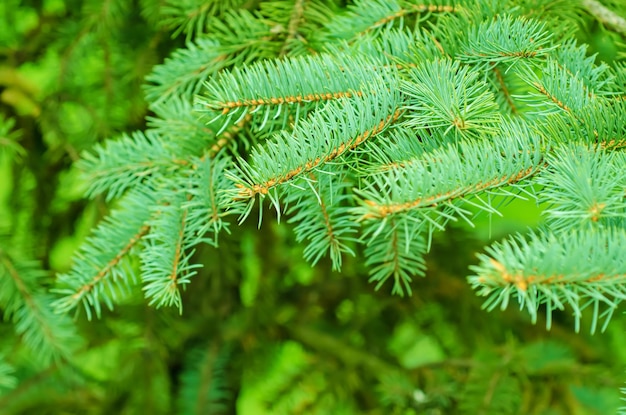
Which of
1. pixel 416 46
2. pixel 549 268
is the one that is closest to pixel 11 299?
pixel 416 46

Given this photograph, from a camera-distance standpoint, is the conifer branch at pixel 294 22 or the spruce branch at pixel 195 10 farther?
the spruce branch at pixel 195 10

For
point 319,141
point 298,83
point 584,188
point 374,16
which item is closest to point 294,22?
point 374,16

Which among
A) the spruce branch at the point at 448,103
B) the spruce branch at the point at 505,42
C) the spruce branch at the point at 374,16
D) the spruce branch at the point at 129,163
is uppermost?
the spruce branch at the point at 374,16

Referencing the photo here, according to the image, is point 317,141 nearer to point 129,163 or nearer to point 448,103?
point 448,103

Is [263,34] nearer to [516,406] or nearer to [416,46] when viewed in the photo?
[416,46]

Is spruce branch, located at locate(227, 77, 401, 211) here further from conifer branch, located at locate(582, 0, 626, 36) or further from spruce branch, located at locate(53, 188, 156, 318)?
conifer branch, located at locate(582, 0, 626, 36)

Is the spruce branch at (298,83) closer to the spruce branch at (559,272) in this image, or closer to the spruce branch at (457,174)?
the spruce branch at (457,174)

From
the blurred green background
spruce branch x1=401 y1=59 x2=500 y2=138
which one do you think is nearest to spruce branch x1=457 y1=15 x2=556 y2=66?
spruce branch x1=401 y1=59 x2=500 y2=138

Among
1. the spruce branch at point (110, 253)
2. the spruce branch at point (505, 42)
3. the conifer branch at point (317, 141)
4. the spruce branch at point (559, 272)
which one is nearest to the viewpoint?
the spruce branch at point (559, 272)

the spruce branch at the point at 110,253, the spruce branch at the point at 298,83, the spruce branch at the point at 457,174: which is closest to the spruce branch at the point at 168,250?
the spruce branch at the point at 110,253

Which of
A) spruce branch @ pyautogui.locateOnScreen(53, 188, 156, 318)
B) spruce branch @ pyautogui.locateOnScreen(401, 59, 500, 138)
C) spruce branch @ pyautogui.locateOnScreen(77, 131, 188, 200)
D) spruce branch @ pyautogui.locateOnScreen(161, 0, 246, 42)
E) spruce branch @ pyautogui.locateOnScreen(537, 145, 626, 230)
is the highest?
spruce branch @ pyautogui.locateOnScreen(161, 0, 246, 42)
